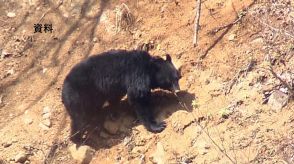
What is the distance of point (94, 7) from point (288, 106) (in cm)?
378

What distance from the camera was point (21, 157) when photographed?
6.97m

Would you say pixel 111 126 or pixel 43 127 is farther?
pixel 43 127

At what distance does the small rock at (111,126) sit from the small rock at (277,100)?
206 cm

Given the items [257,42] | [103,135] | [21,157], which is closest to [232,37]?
[257,42]

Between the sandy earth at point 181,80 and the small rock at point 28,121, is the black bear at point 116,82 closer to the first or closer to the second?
the sandy earth at point 181,80

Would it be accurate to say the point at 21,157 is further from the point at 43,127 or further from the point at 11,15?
the point at 11,15

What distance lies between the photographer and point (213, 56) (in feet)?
23.0

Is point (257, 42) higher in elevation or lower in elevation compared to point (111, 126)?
higher

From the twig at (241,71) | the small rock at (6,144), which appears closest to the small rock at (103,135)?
the small rock at (6,144)

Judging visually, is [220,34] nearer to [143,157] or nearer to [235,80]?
[235,80]

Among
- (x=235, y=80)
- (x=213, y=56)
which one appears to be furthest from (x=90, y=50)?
(x=235, y=80)

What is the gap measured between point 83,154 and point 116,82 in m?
0.99

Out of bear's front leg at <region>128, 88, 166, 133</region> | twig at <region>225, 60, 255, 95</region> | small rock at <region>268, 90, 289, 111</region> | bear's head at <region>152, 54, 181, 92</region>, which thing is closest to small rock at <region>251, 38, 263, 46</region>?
twig at <region>225, 60, 255, 95</region>

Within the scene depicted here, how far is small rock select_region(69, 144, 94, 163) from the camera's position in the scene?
6796 mm
